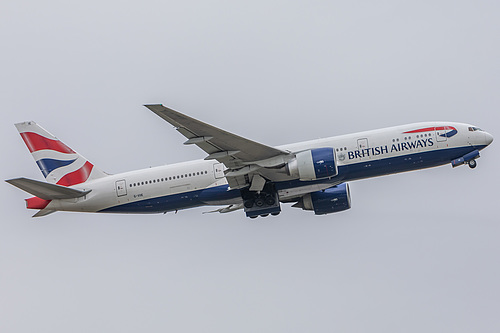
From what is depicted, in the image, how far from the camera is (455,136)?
44.1 metres

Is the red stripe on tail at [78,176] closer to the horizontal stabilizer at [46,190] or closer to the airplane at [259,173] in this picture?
the airplane at [259,173]

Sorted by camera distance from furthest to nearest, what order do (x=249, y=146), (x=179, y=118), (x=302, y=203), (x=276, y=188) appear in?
(x=302, y=203)
(x=276, y=188)
(x=249, y=146)
(x=179, y=118)

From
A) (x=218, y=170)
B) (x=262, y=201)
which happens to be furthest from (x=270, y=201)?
(x=218, y=170)

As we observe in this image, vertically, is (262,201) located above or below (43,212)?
below

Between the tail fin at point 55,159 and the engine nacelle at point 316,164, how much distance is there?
45.5ft

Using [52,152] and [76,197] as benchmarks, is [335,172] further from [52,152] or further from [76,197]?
[52,152]

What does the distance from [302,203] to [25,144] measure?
19284 millimetres

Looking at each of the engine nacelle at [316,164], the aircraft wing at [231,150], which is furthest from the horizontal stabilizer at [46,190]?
the engine nacelle at [316,164]

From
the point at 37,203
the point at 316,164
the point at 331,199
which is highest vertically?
the point at 37,203

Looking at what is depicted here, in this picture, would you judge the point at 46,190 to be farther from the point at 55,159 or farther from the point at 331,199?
the point at 331,199

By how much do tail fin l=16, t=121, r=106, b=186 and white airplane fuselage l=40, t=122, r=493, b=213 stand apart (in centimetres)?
173

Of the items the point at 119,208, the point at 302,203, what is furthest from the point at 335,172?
the point at 119,208

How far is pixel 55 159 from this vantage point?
4969 centimetres

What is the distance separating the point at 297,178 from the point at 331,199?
4899mm
